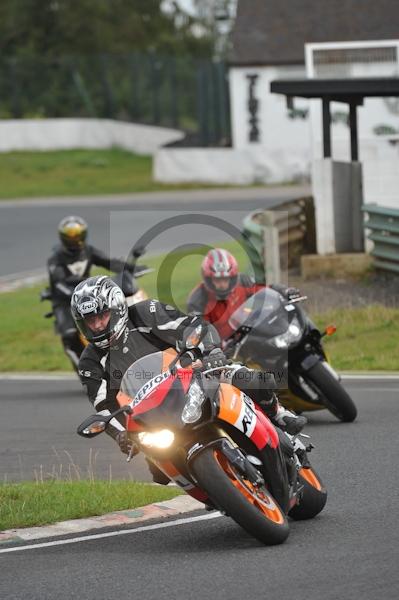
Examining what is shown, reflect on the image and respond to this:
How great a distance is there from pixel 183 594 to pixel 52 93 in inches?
1902

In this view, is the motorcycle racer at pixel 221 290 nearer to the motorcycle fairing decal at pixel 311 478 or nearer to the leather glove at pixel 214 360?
the motorcycle fairing decal at pixel 311 478

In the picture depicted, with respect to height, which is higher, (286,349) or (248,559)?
(286,349)

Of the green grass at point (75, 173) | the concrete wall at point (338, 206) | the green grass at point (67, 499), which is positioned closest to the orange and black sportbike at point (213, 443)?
the green grass at point (67, 499)

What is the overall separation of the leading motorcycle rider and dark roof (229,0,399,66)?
106ft

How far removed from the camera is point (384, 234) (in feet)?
67.2

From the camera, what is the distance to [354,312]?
59.7ft

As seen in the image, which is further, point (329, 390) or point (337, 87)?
point (337, 87)

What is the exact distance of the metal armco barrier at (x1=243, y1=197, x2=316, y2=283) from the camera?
63.4 feet

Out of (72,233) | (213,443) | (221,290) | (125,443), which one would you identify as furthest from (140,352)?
(72,233)

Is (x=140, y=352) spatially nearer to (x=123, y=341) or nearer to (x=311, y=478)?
(x=123, y=341)

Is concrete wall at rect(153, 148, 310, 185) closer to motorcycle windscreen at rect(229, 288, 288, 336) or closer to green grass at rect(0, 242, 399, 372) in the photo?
green grass at rect(0, 242, 399, 372)

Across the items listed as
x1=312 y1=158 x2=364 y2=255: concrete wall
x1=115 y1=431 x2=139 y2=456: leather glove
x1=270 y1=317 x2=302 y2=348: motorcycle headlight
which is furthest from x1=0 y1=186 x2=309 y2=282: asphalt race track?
x1=115 y1=431 x2=139 y2=456: leather glove

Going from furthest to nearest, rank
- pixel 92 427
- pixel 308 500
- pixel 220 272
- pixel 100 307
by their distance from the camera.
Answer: pixel 220 272
pixel 308 500
pixel 100 307
pixel 92 427

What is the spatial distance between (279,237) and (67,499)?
12.6 metres
